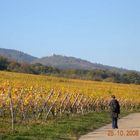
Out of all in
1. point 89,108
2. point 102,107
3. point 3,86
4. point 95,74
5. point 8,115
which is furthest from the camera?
point 95,74

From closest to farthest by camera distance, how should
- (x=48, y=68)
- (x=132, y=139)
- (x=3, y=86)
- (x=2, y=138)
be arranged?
(x=2, y=138), (x=132, y=139), (x=3, y=86), (x=48, y=68)

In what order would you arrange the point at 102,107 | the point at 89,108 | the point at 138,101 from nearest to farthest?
the point at 89,108 → the point at 102,107 → the point at 138,101

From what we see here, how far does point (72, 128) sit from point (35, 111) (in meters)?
4.73

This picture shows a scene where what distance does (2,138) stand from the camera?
17719 millimetres

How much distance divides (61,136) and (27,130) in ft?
4.70

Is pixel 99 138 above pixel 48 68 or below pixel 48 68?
below

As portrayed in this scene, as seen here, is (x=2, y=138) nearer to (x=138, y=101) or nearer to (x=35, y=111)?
(x=35, y=111)

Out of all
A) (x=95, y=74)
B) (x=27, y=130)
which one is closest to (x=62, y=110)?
(x=27, y=130)

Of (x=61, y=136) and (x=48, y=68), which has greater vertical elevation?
(x=48, y=68)

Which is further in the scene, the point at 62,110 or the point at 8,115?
the point at 62,110

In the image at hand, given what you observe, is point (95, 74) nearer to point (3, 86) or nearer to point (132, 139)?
point (3, 86)

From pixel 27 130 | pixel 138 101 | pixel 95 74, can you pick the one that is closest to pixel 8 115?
pixel 27 130

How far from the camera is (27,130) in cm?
2128

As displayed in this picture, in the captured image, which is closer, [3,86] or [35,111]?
[35,111]
